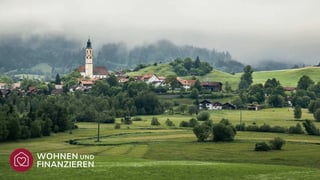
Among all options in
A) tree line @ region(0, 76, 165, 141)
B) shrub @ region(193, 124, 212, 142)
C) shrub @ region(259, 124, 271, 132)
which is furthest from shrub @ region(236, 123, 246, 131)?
tree line @ region(0, 76, 165, 141)

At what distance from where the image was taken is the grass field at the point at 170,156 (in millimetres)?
55719

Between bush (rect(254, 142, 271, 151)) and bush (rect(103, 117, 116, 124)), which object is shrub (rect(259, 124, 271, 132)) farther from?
bush (rect(103, 117, 116, 124))

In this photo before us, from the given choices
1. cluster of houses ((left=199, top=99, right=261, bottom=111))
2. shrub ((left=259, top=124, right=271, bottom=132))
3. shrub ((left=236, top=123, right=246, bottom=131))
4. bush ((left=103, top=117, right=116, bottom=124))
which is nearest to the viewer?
shrub ((left=259, top=124, right=271, bottom=132))

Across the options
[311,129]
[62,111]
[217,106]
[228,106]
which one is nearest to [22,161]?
[62,111]

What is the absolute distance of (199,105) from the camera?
17950cm

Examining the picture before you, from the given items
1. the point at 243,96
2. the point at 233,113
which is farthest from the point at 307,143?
the point at 243,96

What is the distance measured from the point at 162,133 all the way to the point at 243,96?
267 ft

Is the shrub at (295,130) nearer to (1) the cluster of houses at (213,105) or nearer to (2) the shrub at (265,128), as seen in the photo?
(2) the shrub at (265,128)

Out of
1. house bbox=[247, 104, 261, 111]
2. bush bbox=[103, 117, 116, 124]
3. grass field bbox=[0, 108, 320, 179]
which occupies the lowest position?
grass field bbox=[0, 108, 320, 179]

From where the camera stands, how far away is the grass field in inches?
2194

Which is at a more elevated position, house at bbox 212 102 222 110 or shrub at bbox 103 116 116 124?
house at bbox 212 102 222 110

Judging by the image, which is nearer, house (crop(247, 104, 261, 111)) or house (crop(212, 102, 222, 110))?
house (crop(247, 104, 261, 111))

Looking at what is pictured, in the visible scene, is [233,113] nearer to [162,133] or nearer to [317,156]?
[162,133]

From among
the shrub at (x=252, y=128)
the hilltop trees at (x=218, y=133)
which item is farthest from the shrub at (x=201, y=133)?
the shrub at (x=252, y=128)
